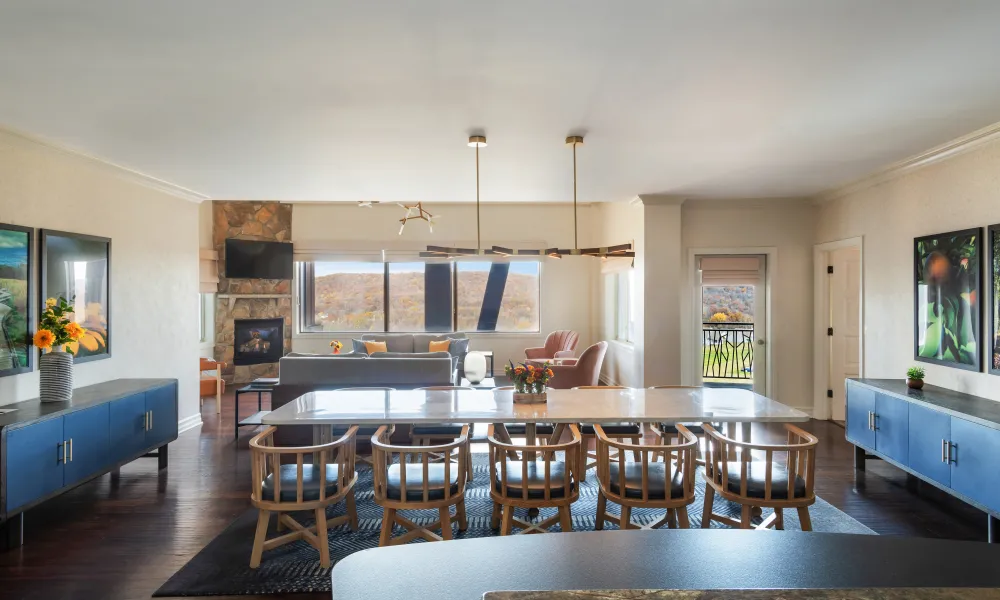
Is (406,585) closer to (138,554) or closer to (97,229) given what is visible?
(138,554)

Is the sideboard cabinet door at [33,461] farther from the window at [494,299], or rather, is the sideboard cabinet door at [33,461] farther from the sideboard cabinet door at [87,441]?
the window at [494,299]

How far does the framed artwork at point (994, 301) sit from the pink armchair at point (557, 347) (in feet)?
16.8

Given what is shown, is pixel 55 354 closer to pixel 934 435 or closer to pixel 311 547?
pixel 311 547

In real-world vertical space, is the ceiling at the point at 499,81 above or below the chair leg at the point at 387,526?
above

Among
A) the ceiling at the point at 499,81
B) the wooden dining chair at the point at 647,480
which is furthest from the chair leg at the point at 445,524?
the ceiling at the point at 499,81

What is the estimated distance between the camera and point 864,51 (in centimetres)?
249

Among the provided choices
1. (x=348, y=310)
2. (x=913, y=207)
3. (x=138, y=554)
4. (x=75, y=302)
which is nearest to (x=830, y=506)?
(x=913, y=207)

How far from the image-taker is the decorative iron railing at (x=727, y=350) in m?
8.90

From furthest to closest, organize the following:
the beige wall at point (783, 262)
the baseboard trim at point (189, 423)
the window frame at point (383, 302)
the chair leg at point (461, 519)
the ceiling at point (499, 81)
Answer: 1. the window frame at point (383, 302)
2. the beige wall at point (783, 262)
3. the baseboard trim at point (189, 423)
4. the chair leg at point (461, 519)
5. the ceiling at point (499, 81)

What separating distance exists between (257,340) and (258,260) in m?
1.30

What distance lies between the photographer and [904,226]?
4750 millimetres

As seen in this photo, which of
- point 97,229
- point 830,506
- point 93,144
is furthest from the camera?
point 97,229

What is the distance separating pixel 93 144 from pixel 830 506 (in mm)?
5772

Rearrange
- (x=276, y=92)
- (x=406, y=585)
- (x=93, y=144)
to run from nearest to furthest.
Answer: (x=406, y=585), (x=276, y=92), (x=93, y=144)
